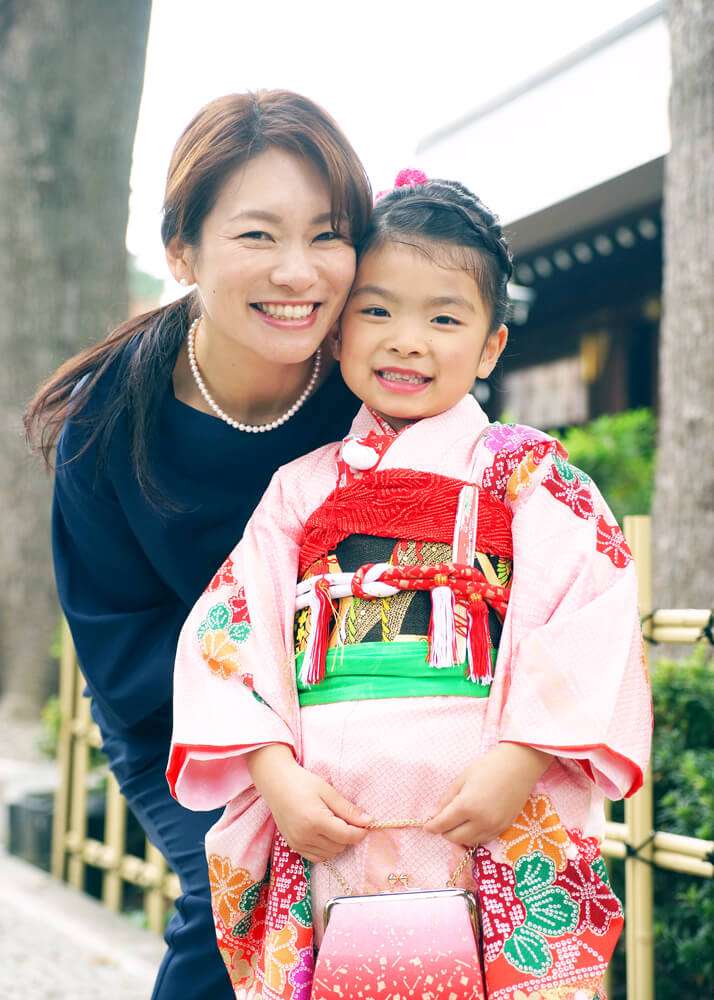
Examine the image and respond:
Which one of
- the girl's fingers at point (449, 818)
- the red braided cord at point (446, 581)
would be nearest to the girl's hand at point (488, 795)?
the girl's fingers at point (449, 818)

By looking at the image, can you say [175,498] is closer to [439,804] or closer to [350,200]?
[350,200]

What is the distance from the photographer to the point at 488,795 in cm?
168

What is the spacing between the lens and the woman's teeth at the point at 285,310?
2.14 metres

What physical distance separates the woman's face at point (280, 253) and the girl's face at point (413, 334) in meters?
0.08

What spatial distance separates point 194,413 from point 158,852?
183 cm

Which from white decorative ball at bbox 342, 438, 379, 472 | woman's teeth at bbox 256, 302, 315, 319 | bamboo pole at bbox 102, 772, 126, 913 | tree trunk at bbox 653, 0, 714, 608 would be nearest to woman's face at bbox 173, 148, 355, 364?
woman's teeth at bbox 256, 302, 315, 319

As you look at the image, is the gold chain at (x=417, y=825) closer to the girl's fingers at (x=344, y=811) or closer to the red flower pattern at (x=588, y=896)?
the girl's fingers at (x=344, y=811)

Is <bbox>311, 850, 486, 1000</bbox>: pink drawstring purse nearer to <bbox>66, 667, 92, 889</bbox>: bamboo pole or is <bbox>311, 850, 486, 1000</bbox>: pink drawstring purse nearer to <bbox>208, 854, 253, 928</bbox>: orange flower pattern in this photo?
<bbox>208, 854, 253, 928</bbox>: orange flower pattern

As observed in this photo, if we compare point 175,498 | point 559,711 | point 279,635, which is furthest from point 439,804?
point 175,498

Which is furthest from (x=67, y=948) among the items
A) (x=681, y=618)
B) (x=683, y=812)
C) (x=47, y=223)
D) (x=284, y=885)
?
(x=47, y=223)

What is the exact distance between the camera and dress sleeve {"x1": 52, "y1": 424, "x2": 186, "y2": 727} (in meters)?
2.54

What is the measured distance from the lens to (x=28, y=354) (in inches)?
277

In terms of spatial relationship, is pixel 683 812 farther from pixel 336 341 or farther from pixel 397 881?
pixel 336 341

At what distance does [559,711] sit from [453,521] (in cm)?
36
